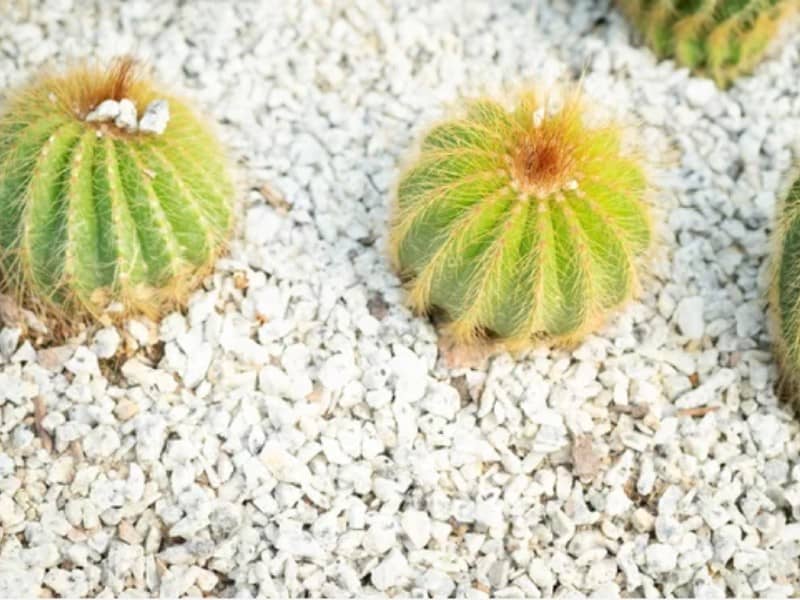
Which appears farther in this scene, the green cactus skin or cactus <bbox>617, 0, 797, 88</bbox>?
cactus <bbox>617, 0, 797, 88</bbox>

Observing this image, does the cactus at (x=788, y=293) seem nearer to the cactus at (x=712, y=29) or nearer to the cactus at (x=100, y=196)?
the cactus at (x=712, y=29)

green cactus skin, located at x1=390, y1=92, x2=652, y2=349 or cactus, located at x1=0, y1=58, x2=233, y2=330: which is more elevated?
green cactus skin, located at x1=390, y1=92, x2=652, y2=349

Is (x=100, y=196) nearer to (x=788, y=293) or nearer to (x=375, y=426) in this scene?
(x=375, y=426)

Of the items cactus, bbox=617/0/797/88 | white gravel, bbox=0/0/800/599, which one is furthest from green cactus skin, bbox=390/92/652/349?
cactus, bbox=617/0/797/88

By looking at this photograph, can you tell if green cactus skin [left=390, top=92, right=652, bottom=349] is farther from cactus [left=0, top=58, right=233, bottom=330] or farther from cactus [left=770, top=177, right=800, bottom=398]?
cactus [left=0, top=58, right=233, bottom=330]

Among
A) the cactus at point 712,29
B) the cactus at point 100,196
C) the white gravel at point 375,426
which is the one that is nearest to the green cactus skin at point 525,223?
the white gravel at point 375,426

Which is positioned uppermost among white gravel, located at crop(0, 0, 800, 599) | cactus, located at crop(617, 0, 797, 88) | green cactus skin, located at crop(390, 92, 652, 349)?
cactus, located at crop(617, 0, 797, 88)

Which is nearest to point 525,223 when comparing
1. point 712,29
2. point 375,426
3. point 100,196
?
point 375,426

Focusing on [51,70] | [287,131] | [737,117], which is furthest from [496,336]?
[51,70]
